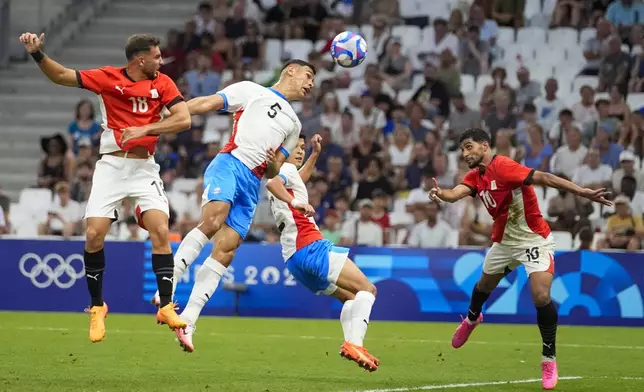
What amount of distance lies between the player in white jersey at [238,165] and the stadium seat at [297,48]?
44.5ft

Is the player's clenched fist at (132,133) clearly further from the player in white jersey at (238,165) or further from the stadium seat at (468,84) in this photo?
the stadium seat at (468,84)

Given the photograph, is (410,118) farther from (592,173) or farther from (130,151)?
(130,151)

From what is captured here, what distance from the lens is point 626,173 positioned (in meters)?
19.5

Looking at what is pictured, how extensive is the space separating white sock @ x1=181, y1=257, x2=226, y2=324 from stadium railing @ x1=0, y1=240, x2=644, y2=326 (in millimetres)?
7785

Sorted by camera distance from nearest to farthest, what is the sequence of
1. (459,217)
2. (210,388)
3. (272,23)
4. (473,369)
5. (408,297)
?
(210,388), (473,369), (408,297), (459,217), (272,23)

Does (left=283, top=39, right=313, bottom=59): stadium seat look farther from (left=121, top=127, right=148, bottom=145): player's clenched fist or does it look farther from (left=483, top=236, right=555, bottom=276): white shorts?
(left=121, top=127, right=148, bottom=145): player's clenched fist

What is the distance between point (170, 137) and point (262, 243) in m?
4.70

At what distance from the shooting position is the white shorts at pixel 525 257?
34.7 feet

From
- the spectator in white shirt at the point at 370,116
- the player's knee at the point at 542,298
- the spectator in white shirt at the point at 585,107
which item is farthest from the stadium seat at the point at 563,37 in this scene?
the player's knee at the point at 542,298

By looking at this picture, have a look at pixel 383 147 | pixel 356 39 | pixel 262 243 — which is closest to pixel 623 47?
pixel 383 147

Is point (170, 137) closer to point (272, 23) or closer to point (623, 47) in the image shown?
point (272, 23)

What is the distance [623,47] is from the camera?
22.3 m

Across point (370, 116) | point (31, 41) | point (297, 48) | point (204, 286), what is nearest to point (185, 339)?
point (204, 286)

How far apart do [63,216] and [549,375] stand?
483 inches
